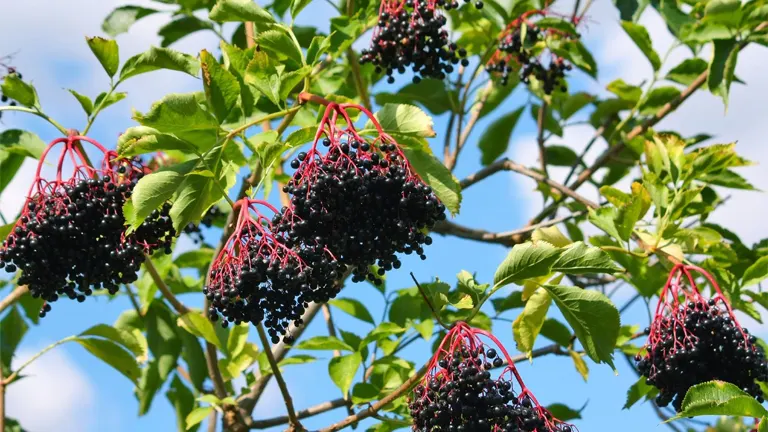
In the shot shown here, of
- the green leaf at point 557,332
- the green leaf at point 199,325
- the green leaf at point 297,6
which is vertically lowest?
the green leaf at point 199,325

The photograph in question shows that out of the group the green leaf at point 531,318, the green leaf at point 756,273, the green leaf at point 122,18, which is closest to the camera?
the green leaf at point 531,318

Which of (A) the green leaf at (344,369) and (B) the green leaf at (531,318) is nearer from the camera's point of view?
(B) the green leaf at (531,318)

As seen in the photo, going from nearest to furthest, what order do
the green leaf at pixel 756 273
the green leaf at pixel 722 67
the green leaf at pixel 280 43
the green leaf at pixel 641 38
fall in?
the green leaf at pixel 280 43, the green leaf at pixel 756 273, the green leaf at pixel 722 67, the green leaf at pixel 641 38

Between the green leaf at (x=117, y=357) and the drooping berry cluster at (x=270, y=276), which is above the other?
the green leaf at (x=117, y=357)

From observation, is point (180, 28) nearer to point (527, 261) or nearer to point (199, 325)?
point (199, 325)

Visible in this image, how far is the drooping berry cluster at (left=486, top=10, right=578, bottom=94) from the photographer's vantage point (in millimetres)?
4668

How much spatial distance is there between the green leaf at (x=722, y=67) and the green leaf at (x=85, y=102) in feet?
8.43

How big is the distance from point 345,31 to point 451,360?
1355 millimetres

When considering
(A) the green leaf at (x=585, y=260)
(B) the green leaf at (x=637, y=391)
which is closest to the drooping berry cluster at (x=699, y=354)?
(B) the green leaf at (x=637, y=391)

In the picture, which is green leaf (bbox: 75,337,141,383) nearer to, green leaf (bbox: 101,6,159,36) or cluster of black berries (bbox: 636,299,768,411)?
green leaf (bbox: 101,6,159,36)

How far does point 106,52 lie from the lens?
Result: 330cm

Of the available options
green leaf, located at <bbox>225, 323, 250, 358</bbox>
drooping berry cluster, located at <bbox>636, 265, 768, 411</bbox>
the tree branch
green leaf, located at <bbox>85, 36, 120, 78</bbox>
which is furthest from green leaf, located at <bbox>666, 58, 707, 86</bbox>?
the tree branch

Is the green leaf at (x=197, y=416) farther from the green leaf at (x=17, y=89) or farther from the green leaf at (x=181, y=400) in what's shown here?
the green leaf at (x=17, y=89)

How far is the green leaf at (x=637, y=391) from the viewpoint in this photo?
12.3 ft
